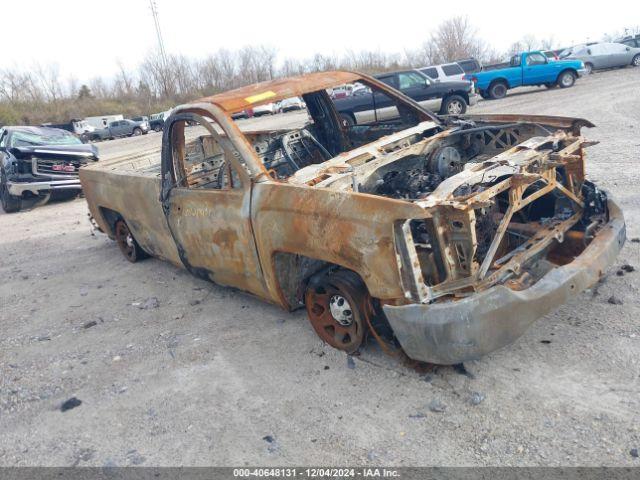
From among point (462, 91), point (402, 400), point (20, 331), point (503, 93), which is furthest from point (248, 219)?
point (503, 93)

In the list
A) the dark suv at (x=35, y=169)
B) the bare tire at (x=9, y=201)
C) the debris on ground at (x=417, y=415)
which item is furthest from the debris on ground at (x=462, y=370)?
the bare tire at (x=9, y=201)

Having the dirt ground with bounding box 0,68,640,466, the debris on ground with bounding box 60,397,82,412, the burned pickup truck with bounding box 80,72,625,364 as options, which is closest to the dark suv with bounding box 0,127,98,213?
the burned pickup truck with bounding box 80,72,625,364

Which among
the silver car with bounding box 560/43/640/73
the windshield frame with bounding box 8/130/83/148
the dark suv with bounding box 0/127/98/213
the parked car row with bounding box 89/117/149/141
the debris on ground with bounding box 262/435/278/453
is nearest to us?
the debris on ground with bounding box 262/435/278/453

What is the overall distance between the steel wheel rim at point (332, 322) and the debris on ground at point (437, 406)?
0.64 meters

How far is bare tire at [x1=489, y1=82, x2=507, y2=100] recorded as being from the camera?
20.0 m

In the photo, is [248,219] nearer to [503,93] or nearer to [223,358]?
[223,358]

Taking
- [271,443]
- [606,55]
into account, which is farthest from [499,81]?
[271,443]

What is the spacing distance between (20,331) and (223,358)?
85.9 inches

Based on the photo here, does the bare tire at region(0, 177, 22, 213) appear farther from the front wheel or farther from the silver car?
the silver car

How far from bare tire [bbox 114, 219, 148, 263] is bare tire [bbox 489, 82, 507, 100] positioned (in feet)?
56.9

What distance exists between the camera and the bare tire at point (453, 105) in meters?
16.0

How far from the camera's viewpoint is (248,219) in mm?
3645

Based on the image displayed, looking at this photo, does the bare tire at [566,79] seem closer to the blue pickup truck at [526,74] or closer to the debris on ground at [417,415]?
the blue pickup truck at [526,74]

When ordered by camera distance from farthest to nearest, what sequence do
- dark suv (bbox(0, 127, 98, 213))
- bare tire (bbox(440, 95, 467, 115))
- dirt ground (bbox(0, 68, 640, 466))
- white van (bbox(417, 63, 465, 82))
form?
white van (bbox(417, 63, 465, 82)) < bare tire (bbox(440, 95, 467, 115)) < dark suv (bbox(0, 127, 98, 213)) < dirt ground (bbox(0, 68, 640, 466))
